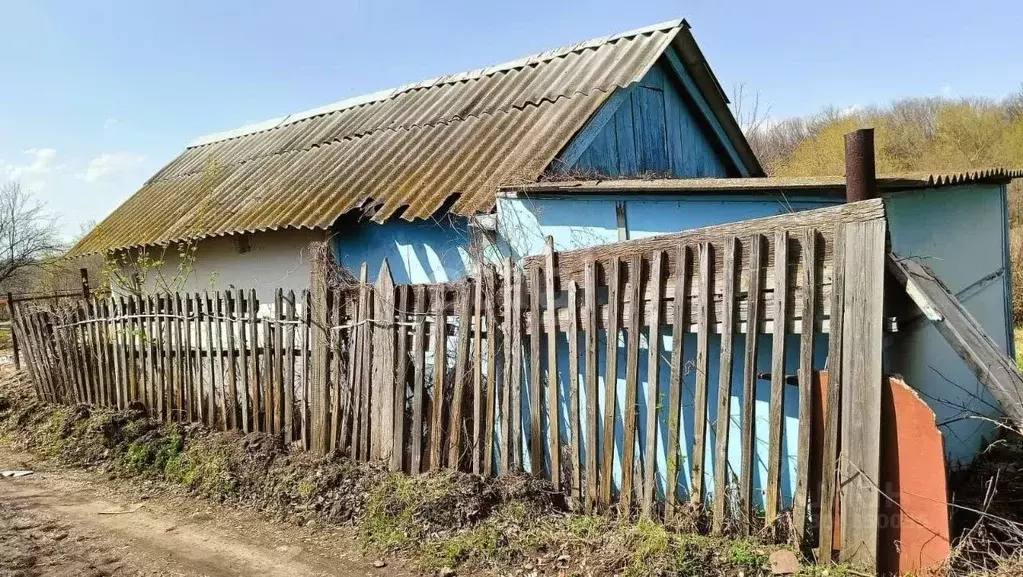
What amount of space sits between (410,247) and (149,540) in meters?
3.55

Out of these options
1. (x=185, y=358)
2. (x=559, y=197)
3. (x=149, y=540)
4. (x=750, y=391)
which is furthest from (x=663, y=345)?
(x=185, y=358)

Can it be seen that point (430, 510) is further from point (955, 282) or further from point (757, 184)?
point (955, 282)

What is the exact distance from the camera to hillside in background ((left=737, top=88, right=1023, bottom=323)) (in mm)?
22750

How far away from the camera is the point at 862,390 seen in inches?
136

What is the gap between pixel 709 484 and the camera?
4.20 metres

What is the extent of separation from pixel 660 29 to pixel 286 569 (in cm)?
749

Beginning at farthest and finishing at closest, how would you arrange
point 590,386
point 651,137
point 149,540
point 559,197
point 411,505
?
1. point 651,137
2. point 559,197
3. point 149,540
4. point 411,505
5. point 590,386

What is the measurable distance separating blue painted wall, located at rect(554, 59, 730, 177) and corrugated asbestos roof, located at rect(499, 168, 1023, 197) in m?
1.42

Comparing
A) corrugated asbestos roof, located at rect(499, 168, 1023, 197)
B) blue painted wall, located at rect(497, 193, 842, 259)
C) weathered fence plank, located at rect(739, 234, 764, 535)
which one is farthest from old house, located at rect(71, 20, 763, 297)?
weathered fence plank, located at rect(739, 234, 764, 535)

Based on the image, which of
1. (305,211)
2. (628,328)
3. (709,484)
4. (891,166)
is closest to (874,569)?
(709,484)

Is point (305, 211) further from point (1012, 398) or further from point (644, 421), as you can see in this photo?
point (1012, 398)

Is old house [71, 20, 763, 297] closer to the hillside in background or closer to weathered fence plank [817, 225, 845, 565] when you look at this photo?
weathered fence plank [817, 225, 845, 565]

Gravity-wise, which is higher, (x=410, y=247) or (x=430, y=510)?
(x=410, y=247)

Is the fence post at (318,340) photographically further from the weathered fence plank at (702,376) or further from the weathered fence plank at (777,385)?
the weathered fence plank at (777,385)
